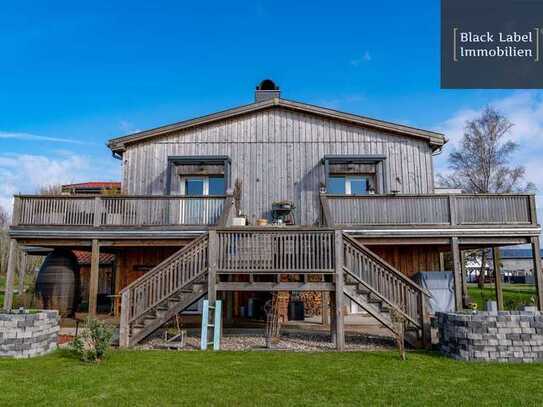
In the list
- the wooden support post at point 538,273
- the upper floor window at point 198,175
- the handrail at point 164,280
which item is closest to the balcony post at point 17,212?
the upper floor window at point 198,175

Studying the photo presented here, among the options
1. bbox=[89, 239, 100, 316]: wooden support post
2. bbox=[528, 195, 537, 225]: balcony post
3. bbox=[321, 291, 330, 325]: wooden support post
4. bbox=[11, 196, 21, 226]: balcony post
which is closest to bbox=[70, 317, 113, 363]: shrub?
bbox=[89, 239, 100, 316]: wooden support post

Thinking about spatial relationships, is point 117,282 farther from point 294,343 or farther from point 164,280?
point 294,343

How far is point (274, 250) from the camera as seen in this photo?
8945 millimetres

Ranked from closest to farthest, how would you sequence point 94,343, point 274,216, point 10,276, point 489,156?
point 94,343, point 10,276, point 274,216, point 489,156

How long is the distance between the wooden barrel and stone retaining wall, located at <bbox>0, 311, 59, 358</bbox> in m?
5.24

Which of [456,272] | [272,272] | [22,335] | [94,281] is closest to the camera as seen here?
[22,335]

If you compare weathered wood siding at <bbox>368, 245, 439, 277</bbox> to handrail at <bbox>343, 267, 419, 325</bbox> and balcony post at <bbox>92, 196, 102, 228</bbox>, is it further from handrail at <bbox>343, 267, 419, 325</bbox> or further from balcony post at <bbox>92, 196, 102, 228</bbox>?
Answer: balcony post at <bbox>92, 196, 102, 228</bbox>

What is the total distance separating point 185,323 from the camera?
1273 centimetres

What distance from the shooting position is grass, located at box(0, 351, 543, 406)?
5.15 m

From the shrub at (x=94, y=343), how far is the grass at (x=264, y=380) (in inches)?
7.7

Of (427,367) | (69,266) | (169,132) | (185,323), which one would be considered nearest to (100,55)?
(169,132)

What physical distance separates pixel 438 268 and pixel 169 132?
10514 mm

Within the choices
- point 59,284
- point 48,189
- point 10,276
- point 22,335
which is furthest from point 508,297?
point 48,189

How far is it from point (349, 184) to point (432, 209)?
3296 mm
